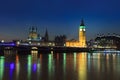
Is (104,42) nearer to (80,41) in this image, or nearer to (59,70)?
(80,41)

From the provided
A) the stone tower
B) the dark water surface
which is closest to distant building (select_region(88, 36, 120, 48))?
the stone tower

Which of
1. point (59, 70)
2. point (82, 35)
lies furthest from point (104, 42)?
point (59, 70)

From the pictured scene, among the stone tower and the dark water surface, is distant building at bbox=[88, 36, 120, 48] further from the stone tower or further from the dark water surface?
the dark water surface

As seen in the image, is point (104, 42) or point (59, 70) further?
point (104, 42)

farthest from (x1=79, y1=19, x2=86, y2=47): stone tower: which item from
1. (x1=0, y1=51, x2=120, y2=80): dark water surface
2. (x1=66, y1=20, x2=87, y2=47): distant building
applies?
(x1=0, y1=51, x2=120, y2=80): dark water surface

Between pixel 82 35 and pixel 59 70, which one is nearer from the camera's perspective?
pixel 59 70

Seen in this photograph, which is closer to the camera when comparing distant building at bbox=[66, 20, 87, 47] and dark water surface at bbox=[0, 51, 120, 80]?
dark water surface at bbox=[0, 51, 120, 80]

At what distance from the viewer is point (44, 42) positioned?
588ft

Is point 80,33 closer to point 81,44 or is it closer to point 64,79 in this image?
point 81,44

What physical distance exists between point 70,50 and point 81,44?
63.0ft

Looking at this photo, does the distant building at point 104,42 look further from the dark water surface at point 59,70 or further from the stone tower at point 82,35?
the dark water surface at point 59,70

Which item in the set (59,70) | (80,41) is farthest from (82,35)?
(59,70)

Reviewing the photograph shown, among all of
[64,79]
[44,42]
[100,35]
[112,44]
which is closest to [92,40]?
[100,35]

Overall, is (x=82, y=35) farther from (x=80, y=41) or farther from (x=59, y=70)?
(x=59, y=70)
